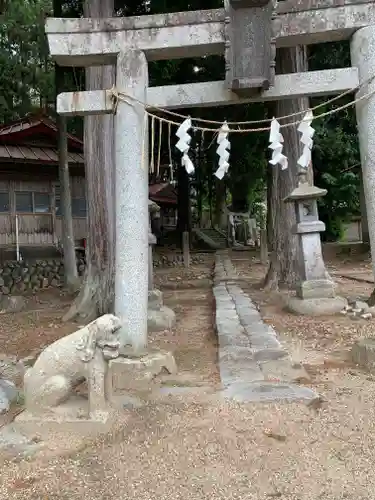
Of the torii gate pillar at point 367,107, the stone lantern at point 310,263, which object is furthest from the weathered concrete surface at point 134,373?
the stone lantern at point 310,263

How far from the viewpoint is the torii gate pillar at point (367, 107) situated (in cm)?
517

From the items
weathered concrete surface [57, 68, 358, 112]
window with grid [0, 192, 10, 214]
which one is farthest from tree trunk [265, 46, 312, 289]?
window with grid [0, 192, 10, 214]

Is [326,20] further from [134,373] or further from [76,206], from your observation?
[76,206]

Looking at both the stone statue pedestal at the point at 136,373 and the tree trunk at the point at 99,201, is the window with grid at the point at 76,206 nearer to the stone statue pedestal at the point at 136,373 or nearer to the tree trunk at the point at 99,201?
the tree trunk at the point at 99,201

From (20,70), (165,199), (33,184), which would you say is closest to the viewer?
(33,184)

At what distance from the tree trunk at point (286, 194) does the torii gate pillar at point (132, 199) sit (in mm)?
6321

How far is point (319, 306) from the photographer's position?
29.8ft

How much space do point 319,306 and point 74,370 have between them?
6117 mm

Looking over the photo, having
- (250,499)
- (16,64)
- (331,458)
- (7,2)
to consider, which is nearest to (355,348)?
Answer: (331,458)

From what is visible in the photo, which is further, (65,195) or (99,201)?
(65,195)

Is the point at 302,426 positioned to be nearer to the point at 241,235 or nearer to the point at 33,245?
the point at 33,245

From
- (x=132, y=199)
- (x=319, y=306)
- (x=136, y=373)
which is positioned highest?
(x=132, y=199)

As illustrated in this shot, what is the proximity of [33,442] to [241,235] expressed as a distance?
26915mm

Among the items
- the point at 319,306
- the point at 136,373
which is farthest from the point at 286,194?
the point at 136,373
